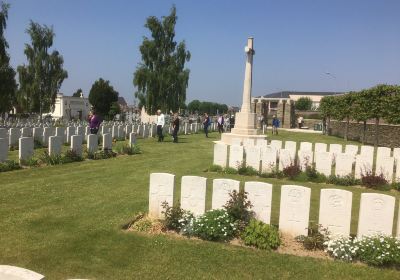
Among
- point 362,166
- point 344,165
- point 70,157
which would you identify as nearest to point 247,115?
point 344,165

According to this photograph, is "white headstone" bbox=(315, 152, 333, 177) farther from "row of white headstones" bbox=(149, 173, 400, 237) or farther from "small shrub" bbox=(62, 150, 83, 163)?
"small shrub" bbox=(62, 150, 83, 163)

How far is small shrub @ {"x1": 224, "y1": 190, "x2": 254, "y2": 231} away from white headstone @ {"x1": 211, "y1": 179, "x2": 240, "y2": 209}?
4.9 inches

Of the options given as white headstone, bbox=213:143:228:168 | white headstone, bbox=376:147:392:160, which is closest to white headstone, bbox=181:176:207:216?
white headstone, bbox=213:143:228:168

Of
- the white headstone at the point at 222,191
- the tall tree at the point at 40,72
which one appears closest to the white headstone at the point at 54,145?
the white headstone at the point at 222,191

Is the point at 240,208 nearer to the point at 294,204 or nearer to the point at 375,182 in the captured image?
the point at 294,204

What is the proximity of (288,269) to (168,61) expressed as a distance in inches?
1359

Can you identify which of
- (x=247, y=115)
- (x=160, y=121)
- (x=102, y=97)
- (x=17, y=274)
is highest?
(x=102, y=97)

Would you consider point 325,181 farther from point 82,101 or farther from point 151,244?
point 82,101

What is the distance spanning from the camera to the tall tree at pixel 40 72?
3800cm

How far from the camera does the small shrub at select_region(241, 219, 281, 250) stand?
19.0ft

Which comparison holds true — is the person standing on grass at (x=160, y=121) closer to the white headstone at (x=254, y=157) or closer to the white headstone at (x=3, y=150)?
the white headstone at (x=254, y=157)

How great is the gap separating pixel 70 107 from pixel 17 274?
68.6m

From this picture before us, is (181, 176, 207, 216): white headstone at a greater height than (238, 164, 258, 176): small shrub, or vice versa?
(181, 176, 207, 216): white headstone

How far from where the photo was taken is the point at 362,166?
1127 centimetres
